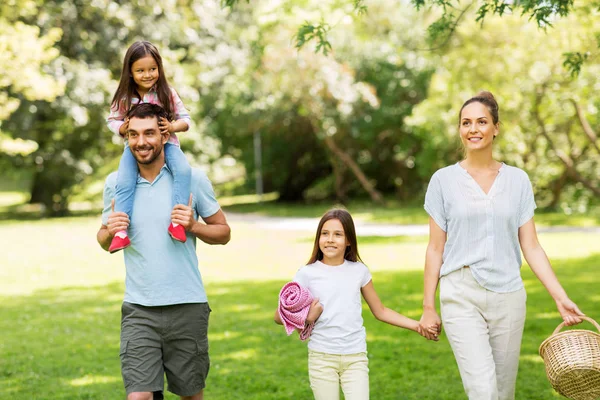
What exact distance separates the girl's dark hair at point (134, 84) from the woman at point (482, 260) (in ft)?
5.14

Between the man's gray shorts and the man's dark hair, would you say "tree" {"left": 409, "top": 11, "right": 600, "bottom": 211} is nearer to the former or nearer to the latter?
the man's dark hair

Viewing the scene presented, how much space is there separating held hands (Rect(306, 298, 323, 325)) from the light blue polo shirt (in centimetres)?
58

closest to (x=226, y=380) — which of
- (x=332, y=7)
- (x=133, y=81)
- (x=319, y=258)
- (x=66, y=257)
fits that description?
(x=319, y=258)

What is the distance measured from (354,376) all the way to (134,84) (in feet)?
6.60

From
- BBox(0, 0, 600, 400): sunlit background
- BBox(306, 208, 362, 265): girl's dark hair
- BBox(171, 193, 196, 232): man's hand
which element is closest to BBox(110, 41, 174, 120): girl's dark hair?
BBox(171, 193, 196, 232): man's hand

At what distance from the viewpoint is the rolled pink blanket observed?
174 inches

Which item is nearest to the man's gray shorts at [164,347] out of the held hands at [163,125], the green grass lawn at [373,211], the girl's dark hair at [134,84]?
the held hands at [163,125]

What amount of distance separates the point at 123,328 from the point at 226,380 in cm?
320

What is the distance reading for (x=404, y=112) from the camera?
3130cm

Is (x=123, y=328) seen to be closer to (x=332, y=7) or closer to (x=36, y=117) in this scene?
(x=332, y=7)

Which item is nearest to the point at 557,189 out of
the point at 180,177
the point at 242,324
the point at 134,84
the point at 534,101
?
the point at 534,101

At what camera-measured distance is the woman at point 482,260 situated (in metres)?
4.38

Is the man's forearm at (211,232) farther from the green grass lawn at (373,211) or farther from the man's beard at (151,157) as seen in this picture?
the green grass lawn at (373,211)

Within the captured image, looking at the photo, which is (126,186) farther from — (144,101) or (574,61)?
(574,61)
